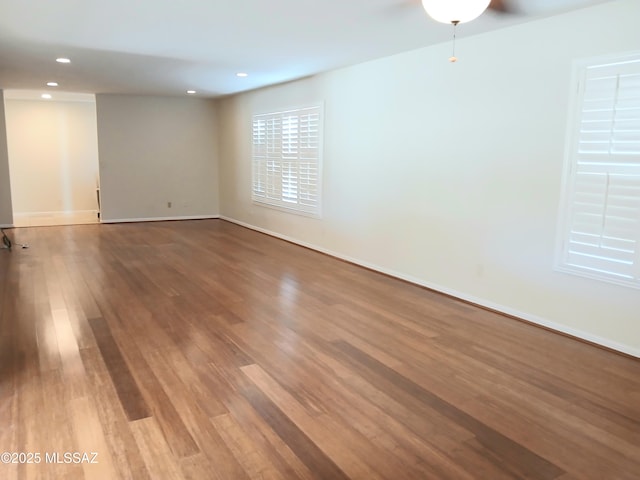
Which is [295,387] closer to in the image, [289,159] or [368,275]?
[368,275]

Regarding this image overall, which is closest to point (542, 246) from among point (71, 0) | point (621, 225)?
point (621, 225)

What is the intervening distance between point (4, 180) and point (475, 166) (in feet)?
24.8

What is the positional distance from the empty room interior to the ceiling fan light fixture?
0.08ft

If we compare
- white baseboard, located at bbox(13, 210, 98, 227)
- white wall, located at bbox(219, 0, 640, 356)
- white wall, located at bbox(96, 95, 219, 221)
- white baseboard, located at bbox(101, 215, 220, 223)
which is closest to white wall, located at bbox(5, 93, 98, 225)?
white baseboard, located at bbox(13, 210, 98, 227)

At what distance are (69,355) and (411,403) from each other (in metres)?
2.17

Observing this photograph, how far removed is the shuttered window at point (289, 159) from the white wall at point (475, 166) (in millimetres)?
290

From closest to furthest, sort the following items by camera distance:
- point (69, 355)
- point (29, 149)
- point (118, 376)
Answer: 1. point (118, 376)
2. point (69, 355)
3. point (29, 149)

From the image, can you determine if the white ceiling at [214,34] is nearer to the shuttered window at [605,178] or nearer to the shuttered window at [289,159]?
the shuttered window at [605,178]

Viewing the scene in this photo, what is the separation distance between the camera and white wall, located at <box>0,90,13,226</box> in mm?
7723

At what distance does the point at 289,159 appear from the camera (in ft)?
23.3

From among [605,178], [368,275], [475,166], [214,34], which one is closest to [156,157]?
[214,34]

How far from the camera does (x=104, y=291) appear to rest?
448cm

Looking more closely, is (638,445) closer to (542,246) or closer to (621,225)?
(621,225)

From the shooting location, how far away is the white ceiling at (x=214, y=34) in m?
3.36
